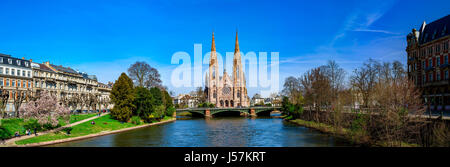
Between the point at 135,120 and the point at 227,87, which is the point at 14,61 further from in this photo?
the point at 227,87

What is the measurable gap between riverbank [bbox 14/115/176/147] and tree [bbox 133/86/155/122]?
2.49 m

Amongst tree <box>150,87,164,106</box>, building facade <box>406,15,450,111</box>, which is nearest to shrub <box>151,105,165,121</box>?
tree <box>150,87,164,106</box>

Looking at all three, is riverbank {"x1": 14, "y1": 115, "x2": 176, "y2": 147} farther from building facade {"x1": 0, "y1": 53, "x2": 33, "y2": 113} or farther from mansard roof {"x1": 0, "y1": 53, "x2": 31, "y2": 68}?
mansard roof {"x1": 0, "y1": 53, "x2": 31, "y2": 68}

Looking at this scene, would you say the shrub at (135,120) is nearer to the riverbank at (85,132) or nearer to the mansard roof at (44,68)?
the riverbank at (85,132)

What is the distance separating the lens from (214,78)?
148250mm

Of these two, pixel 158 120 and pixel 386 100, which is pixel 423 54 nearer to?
pixel 386 100

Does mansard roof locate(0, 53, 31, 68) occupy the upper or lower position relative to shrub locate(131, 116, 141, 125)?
upper

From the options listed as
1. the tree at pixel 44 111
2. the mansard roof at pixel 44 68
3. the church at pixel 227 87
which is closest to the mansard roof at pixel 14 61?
the mansard roof at pixel 44 68

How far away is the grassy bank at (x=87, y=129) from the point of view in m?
35.0

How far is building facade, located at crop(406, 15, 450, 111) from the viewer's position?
1751 inches

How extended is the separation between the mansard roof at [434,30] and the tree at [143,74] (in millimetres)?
57196

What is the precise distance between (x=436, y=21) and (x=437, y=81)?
35.1 feet

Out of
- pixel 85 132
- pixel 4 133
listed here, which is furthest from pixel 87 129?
pixel 4 133

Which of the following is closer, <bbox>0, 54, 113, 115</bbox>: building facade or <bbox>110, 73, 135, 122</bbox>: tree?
<bbox>110, 73, 135, 122</bbox>: tree
